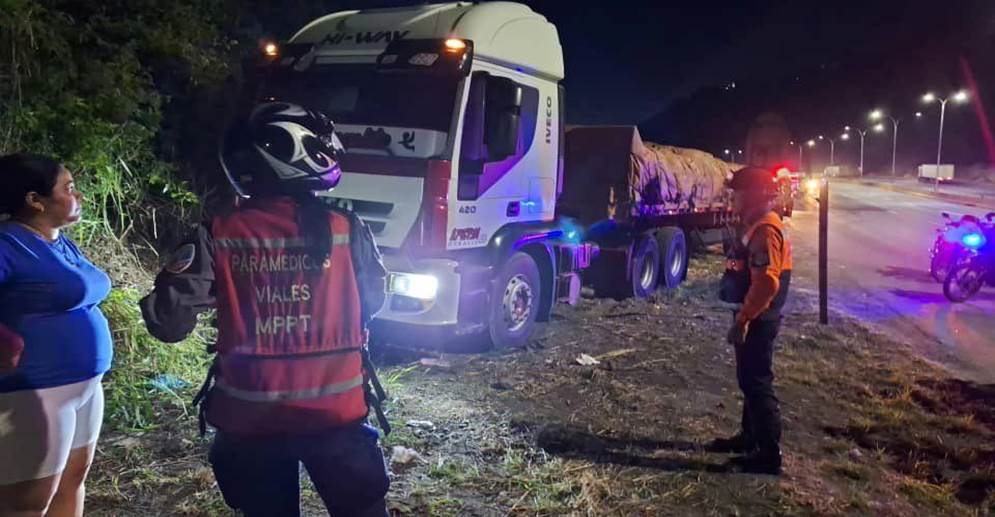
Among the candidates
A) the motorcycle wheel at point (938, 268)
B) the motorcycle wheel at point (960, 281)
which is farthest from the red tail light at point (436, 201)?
the motorcycle wheel at point (938, 268)

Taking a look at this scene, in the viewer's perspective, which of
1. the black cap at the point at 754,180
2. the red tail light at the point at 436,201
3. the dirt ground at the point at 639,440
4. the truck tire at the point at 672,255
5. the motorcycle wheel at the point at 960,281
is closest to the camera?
the dirt ground at the point at 639,440

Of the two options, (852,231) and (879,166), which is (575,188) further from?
(879,166)

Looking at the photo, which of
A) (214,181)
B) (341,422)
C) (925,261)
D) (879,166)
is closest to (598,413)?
(341,422)

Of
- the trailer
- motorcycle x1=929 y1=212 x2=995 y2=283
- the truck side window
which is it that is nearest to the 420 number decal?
the truck side window

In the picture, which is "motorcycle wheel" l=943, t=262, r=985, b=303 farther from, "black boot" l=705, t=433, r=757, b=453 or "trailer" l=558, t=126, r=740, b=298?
"black boot" l=705, t=433, r=757, b=453

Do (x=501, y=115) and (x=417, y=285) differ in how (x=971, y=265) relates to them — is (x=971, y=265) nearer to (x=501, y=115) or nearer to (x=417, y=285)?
(x=501, y=115)

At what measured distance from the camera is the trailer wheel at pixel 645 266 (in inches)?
386

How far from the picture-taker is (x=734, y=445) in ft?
15.7

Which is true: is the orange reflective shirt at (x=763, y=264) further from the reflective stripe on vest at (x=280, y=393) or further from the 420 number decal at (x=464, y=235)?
the reflective stripe on vest at (x=280, y=393)

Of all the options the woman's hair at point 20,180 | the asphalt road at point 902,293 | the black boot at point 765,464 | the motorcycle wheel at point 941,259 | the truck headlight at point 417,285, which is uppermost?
the woman's hair at point 20,180

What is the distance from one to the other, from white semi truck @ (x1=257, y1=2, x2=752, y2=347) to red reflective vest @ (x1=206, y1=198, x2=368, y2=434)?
148 inches

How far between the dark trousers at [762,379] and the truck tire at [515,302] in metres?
2.78

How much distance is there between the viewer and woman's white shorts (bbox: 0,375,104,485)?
2543 millimetres

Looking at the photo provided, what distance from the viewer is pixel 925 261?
14156mm
